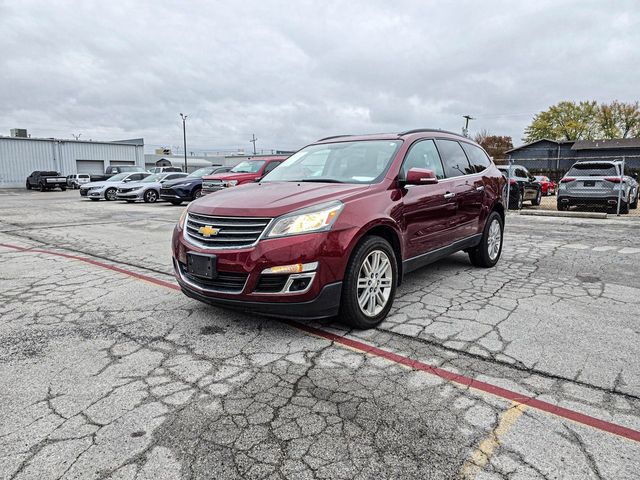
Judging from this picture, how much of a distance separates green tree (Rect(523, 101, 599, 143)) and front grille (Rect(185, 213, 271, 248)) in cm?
7428

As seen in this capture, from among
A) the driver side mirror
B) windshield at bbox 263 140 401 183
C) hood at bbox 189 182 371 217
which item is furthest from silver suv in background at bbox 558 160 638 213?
hood at bbox 189 182 371 217

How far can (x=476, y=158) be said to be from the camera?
5.91m

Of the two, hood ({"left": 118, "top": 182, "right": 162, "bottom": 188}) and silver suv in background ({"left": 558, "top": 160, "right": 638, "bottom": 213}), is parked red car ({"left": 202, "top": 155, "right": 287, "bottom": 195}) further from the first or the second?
silver suv in background ({"left": 558, "top": 160, "right": 638, "bottom": 213})

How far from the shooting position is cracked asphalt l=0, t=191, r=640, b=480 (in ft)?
6.76

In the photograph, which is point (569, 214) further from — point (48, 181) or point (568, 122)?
point (568, 122)

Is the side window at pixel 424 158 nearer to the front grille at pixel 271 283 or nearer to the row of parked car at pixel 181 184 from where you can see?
the front grille at pixel 271 283

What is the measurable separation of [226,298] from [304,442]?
1.48m

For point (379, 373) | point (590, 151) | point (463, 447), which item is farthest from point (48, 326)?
point (590, 151)

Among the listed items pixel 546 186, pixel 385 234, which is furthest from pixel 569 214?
pixel 546 186

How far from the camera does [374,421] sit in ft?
7.76

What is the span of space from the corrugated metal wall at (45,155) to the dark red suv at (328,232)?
44736 millimetres

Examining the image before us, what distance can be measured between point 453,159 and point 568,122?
238 feet

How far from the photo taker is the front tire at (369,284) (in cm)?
347

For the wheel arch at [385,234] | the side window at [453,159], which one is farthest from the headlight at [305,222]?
the side window at [453,159]
